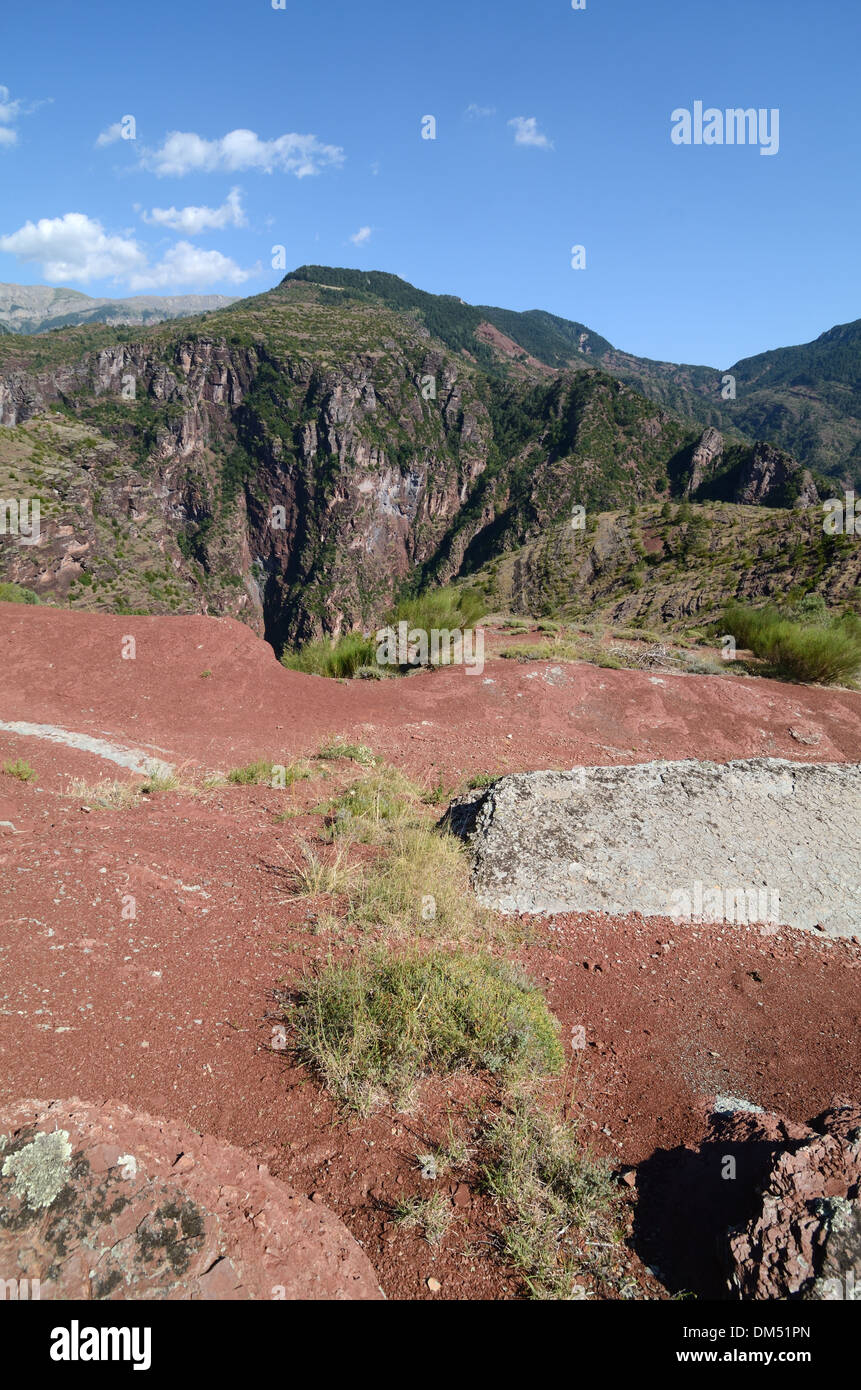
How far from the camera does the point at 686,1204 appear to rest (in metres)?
2.53

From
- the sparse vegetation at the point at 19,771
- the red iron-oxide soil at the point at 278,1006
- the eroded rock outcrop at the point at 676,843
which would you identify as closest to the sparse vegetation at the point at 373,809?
the red iron-oxide soil at the point at 278,1006

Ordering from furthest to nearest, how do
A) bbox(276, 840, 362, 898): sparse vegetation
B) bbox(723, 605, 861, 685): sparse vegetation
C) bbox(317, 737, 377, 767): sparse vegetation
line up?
bbox(723, 605, 861, 685): sparse vegetation → bbox(317, 737, 377, 767): sparse vegetation → bbox(276, 840, 362, 898): sparse vegetation

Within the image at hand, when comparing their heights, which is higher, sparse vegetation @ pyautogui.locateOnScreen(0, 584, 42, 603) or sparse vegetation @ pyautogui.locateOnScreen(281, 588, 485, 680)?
sparse vegetation @ pyautogui.locateOnScreen(0, 584, 42, 603)

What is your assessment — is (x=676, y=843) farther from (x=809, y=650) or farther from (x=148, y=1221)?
(x=809, y=650)

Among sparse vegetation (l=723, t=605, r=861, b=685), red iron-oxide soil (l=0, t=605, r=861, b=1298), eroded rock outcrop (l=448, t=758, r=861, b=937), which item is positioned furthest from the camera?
sparse vegetation (l=723, t=605, r=861, b=685)

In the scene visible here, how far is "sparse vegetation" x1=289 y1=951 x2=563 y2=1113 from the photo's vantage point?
290 centimetres

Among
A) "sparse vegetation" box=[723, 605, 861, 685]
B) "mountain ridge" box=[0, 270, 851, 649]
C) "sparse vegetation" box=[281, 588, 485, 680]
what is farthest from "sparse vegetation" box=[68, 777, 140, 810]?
"mountain ridge" box=[0, 270, 851, 649]

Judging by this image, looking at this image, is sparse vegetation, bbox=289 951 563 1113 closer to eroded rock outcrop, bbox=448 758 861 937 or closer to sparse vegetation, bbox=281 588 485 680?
eroded rock outcrop, bbox=448 758 861 937

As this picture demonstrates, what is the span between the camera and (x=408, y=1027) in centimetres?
309

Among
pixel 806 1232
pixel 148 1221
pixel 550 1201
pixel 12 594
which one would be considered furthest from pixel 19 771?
pixel 12 594

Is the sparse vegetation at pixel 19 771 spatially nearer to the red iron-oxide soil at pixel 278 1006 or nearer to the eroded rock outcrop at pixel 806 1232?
the red iron-oxide soil at pixel 278 1006

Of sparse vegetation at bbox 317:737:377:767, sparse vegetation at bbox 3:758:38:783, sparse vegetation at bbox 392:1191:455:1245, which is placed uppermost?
sparse vegetation at bbox 3:758:38:783
